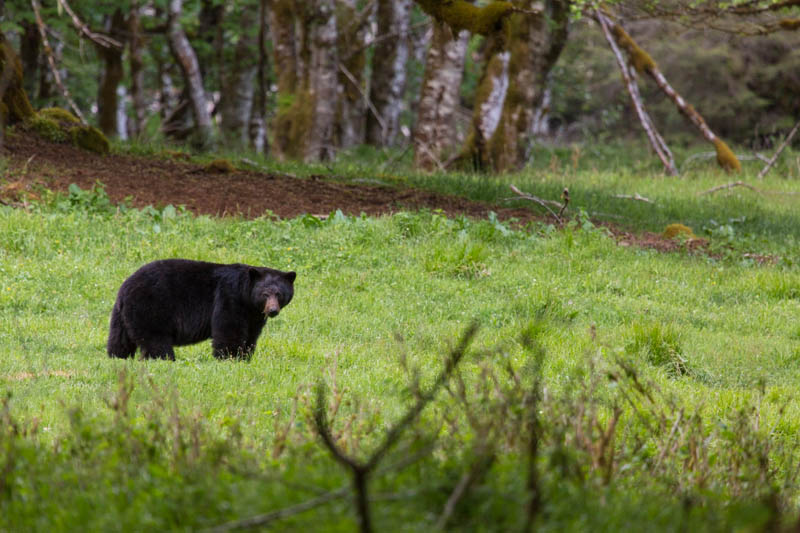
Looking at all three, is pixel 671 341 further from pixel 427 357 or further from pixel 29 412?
pixel 29 412

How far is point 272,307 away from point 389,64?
19.7 m

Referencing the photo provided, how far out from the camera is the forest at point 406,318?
348 cm

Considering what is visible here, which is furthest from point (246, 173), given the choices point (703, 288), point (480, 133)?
point (703, 288)

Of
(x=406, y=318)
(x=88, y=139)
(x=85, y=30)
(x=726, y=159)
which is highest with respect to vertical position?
(x=85, y=30)

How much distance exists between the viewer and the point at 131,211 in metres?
12.2

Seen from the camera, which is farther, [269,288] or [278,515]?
[269,288]

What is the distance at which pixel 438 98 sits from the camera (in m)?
19.7

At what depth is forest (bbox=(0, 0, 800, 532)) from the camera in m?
3.48

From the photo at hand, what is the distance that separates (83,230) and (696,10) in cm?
1082

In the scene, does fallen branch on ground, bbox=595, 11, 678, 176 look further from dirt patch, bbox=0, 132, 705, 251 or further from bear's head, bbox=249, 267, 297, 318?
bear's head, bbox=249, 267, 297, 318

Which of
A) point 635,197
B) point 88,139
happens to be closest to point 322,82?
point 88,139

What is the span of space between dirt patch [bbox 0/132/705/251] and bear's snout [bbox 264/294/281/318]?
4966mm

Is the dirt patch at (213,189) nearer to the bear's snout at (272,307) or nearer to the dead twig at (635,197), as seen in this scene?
the dead twig at (635,197)

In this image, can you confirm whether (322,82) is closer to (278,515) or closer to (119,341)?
(119,341)
